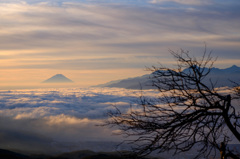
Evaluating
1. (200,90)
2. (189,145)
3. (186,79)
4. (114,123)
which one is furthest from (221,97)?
(114,123)

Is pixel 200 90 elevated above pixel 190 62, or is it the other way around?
pixel 190 62

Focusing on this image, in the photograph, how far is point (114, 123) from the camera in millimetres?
10930

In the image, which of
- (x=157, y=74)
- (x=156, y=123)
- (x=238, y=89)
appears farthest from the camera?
(x=238, y=89)

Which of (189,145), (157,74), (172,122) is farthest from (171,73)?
(189,145)

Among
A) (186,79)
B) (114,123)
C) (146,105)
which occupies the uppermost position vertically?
(186,79)

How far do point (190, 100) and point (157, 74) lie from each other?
165 centimetres

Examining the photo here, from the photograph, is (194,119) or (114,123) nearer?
(194,119)

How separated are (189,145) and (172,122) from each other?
1.25 metres

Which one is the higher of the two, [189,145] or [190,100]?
[190,100]

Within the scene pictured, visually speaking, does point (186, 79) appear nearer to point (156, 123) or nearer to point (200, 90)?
point (200, 90)

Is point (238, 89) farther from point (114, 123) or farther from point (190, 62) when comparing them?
point (114, 123)

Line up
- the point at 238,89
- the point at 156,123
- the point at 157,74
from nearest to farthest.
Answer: the point at 156,123 < the point at 157,74 < the point at 238,89

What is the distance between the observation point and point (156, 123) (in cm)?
1006

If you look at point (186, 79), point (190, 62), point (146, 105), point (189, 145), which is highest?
point (190, 62)
